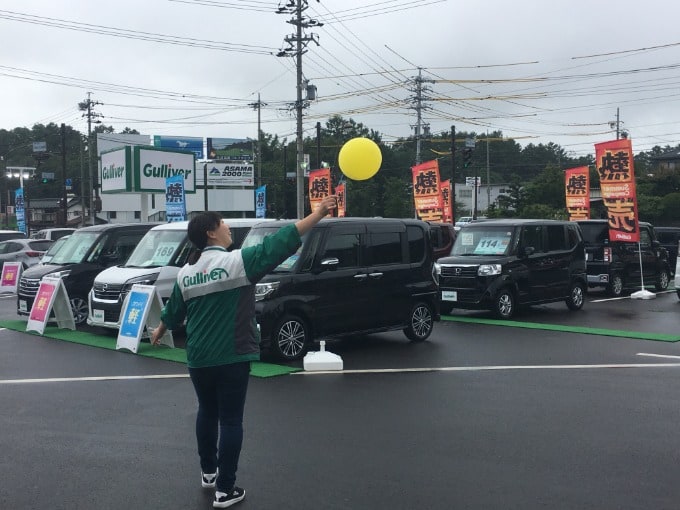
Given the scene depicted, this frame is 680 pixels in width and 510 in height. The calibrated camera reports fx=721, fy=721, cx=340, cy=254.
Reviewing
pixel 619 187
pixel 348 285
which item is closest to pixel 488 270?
pixel 348 285

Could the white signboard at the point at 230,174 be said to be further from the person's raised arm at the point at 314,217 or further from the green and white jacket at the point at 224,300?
the person's raised arm at the point at 314,217

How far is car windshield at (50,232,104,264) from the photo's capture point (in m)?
14.2

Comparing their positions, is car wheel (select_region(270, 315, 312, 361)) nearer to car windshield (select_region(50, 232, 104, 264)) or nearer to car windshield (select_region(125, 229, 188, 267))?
car windshield (select_region(125, 229, 188, 267))

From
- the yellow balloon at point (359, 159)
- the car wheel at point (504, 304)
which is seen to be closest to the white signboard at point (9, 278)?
the car wheel at point (504, 304)

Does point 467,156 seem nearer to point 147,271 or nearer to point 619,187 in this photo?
point 619,187

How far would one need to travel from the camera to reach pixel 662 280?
69.4ft

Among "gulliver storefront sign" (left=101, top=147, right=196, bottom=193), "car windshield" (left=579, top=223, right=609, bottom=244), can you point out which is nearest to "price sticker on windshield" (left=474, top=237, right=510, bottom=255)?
"car windshield" (left=579, top=223, right=609, bottom=244)

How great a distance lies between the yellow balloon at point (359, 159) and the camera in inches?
242

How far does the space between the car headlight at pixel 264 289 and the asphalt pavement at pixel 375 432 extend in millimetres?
1321

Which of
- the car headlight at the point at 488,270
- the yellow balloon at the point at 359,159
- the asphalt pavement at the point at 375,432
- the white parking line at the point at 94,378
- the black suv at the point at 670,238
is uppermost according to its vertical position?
the yellow balloon at the point at 359,159

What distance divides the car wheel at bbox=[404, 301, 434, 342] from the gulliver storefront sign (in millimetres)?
16582

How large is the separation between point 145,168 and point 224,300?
23151 mm

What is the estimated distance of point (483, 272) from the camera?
14578 mm

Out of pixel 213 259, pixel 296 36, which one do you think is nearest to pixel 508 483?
pixel 213 259
